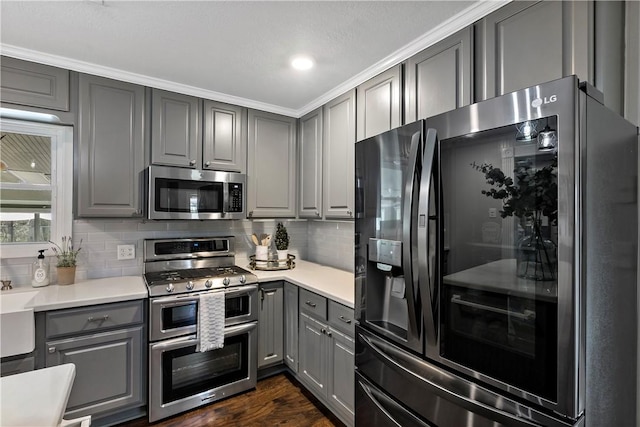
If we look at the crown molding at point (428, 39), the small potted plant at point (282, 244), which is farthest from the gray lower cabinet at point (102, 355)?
the crown molding at point (428, 39)

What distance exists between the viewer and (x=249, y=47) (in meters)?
1.92

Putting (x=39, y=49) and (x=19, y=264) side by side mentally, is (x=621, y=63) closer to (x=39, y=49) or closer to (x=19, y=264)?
(x=39, y=49)

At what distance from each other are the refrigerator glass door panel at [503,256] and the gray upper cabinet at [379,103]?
91 centimetres

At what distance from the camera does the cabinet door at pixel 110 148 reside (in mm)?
2172

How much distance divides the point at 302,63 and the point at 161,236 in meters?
1.84

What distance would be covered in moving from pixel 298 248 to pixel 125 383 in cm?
191

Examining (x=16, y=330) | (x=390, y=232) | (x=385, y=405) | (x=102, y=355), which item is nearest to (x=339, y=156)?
(x=390, y=232)

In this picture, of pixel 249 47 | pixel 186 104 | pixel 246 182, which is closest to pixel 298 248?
pixel 246 182

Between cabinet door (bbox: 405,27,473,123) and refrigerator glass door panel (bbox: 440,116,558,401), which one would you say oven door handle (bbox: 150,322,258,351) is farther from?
cabinet door (bbox: 405,27,473,123)

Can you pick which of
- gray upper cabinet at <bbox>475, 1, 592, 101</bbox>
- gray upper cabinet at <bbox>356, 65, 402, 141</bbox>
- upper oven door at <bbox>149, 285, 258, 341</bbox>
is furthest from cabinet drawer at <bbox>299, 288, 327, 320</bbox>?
gray upper cabinet at <bbox>475, 1, 592, 101</bbox>

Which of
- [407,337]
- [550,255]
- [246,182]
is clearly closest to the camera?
[550,255]

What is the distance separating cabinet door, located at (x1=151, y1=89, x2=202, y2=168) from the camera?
2408mm

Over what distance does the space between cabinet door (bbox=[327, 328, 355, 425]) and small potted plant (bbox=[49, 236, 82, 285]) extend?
6.22 ft

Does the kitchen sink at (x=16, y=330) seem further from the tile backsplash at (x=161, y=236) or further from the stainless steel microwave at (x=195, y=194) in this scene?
the stainless steel microwave at (x=195, y=194)
